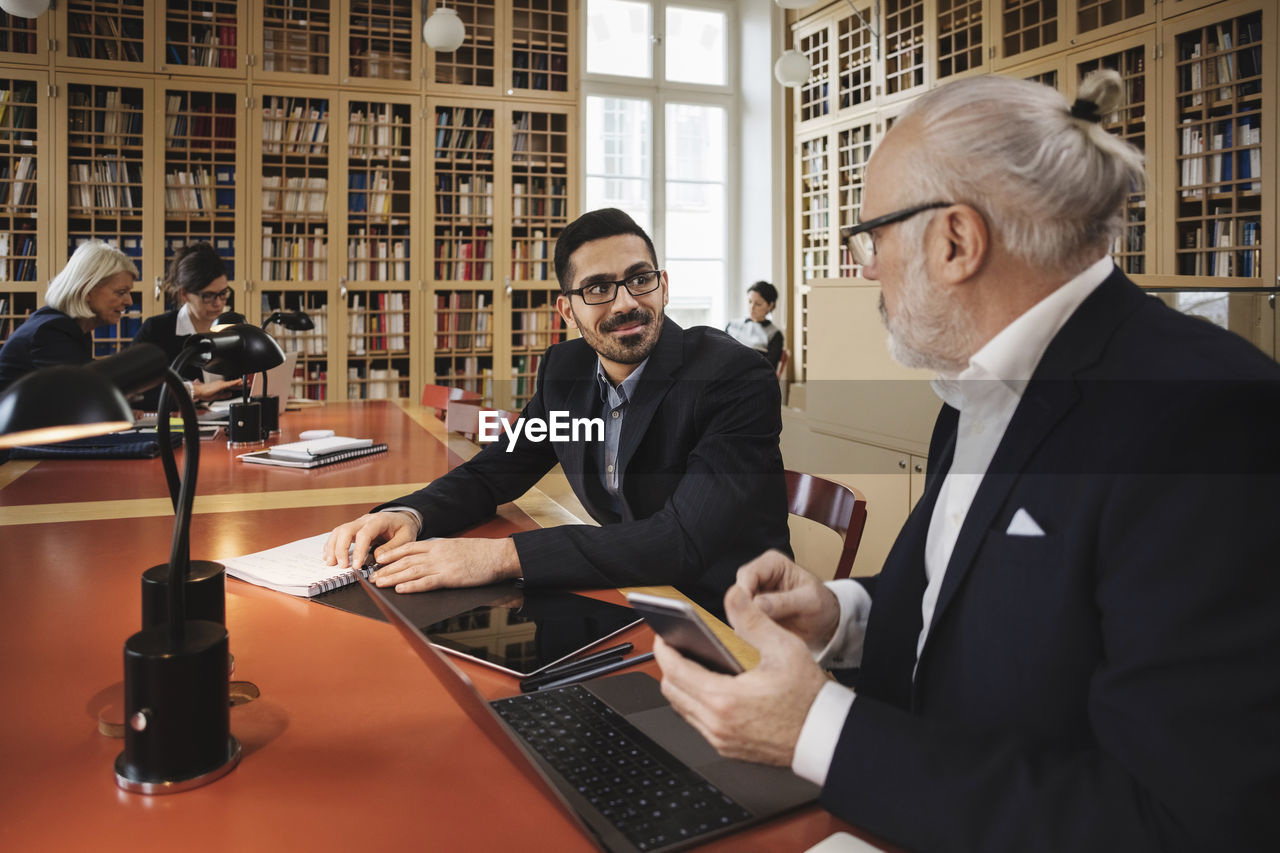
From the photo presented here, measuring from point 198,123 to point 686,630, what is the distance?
723 cm

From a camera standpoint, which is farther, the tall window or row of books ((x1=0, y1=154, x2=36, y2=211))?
the tall window

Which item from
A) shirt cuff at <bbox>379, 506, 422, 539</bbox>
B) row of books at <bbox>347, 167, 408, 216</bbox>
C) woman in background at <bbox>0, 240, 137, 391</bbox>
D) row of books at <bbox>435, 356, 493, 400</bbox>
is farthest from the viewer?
row of books at <bbox>435, 356, 493, 400</bbox>

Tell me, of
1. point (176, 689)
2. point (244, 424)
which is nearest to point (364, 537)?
point (176, 689)

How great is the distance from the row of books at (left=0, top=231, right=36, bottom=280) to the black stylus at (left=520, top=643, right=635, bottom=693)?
697 centimetres

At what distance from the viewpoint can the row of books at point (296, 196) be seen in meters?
7.01

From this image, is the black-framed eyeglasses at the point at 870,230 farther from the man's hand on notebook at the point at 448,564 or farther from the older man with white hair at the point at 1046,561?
the man's hand on notebook at the point at 448,564

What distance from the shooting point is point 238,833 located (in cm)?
81

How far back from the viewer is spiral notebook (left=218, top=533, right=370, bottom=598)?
1490mm

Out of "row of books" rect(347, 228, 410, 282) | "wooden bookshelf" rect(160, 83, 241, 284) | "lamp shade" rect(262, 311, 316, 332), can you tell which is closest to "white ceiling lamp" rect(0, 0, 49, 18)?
"wooden bookshelf" rect(160, 83, 241, 284)

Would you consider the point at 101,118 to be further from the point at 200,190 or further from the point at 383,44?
the point at 383,44

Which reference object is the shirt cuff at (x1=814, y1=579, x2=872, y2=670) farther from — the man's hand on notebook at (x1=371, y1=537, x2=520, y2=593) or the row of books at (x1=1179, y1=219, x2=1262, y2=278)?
the row of books at (x1=1179, y1=219, x2=1262, y2=278)

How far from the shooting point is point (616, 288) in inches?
82.2

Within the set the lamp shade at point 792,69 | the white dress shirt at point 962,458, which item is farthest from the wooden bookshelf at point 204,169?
the white dress shirt at point 962,458

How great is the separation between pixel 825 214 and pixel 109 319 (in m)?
5.52
